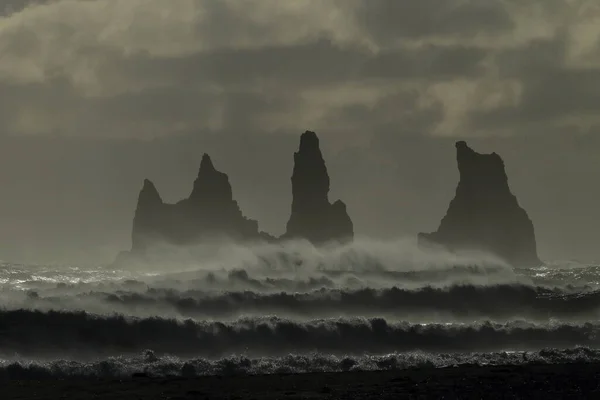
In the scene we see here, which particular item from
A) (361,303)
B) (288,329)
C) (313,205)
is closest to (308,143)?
(313,205)

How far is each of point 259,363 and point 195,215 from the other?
111 meters

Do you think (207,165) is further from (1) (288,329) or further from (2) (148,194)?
(1) (288,329)

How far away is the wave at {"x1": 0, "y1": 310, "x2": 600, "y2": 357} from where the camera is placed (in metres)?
33.1

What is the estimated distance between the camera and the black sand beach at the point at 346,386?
25797mm

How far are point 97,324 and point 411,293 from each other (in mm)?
16807

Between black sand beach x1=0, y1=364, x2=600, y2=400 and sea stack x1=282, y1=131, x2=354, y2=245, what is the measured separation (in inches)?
3773

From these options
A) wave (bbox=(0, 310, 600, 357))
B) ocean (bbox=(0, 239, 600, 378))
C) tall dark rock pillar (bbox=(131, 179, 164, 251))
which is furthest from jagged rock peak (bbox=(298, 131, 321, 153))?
wave (bbox=(0, 310, 600, 357))

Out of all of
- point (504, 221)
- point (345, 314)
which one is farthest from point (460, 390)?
point (504, 221)

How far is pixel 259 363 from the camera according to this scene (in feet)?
100

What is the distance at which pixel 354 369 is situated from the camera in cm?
3056

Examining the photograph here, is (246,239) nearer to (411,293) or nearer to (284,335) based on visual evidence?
(411,293)

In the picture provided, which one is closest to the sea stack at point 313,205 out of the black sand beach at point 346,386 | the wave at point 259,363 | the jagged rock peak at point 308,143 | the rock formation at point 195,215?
the jagged rock peak at point 308,143

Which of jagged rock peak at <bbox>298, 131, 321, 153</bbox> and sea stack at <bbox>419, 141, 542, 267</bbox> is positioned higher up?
jagged rock peak at <bbox>298, 131, 321, 153</bbox>

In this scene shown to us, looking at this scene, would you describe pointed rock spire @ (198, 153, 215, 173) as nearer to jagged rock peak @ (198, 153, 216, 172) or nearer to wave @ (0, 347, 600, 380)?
jagged rock peak @ (198, 153, 216, 172)
